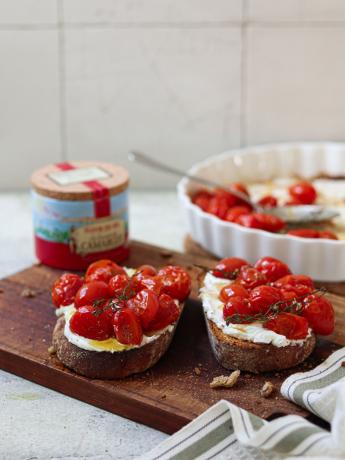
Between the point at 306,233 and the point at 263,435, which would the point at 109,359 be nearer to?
the point at 263,435

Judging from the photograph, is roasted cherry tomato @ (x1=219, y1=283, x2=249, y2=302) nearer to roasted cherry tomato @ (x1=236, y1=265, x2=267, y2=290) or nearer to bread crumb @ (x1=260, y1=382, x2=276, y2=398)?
roasted cherry tomato @ (x1=236, y1=265, x2=267, y2=290)

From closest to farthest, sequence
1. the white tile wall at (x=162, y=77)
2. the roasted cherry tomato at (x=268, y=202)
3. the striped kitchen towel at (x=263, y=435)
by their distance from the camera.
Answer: the striped kitchen towel at (x=263, y=435), the roasted cherry tomato at (x=268, y=202), the white tile wall at (x=162, y=77)

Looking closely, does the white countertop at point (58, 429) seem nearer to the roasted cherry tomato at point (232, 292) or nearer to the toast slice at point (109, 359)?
the toast slice at point (109, 359)

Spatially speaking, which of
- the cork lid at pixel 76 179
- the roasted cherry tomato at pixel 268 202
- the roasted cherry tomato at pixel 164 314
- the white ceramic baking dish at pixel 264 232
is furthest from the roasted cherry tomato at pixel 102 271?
the roasted cherry tomato at pixel 268 202

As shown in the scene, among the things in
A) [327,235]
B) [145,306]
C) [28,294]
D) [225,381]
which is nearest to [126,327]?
[145,306]

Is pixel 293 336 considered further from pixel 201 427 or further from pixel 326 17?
pixel 326 17
